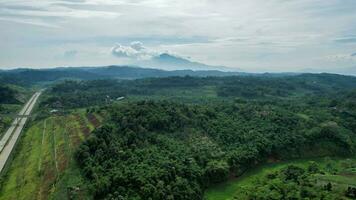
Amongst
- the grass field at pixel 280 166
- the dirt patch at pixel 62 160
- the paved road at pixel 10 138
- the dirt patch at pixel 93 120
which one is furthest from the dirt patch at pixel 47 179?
the grass field at pixel 280 166

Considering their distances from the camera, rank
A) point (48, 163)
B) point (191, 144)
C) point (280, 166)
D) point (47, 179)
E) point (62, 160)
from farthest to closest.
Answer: point (280, 166)
point (191, 144)
point (48, 163)
point (62, 160)
point (47, 179)

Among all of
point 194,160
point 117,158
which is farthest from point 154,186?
point 194,160

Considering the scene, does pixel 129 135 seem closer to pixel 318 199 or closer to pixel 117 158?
pixel 117 158

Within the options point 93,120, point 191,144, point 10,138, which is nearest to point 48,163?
point 93,120

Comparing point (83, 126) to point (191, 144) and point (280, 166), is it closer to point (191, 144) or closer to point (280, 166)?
point (191, 144)

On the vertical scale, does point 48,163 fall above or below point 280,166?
above

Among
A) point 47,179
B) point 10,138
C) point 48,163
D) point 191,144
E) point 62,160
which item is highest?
point 191,144

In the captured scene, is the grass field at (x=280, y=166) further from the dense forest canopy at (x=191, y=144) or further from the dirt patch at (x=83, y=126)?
the dirt patch at (x=83, y=126)
